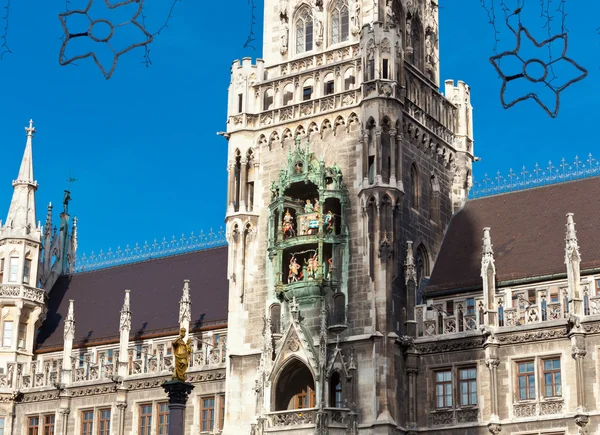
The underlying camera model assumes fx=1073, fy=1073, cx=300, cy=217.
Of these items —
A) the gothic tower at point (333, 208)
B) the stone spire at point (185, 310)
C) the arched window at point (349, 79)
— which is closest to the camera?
the gothic tower at point (333, 208)

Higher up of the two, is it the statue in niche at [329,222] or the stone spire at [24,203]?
the stone spire at [24,203]

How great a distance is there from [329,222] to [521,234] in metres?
8.18

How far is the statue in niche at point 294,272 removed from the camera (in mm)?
41938

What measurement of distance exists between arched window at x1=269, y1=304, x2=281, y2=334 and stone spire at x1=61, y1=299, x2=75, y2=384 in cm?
1313

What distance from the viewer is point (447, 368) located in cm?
4019

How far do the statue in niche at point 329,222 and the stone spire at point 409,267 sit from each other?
119 inches

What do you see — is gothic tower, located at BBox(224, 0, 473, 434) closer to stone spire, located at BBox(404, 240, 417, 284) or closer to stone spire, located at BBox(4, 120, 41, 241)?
stone spire, located at BBox(404, 240, 417, 284)

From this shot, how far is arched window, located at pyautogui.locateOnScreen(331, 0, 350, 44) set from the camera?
4522 centimetres

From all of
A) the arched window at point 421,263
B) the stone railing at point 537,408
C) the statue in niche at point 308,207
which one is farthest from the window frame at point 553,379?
the statue in niche at point 308,207

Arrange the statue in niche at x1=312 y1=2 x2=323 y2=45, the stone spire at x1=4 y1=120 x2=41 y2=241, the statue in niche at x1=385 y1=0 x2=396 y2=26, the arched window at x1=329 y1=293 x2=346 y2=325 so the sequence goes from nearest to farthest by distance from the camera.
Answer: the arched window at x1=329 y1=293 x2=346 y2=325 < the statue in niche at x1=385 y1=0 x2=396 y2=26 < the statue in niche at x1=312 y1=2 x2=323 y2=45 < the stone spire at x1=4 y1=120 x2=41 y2=241

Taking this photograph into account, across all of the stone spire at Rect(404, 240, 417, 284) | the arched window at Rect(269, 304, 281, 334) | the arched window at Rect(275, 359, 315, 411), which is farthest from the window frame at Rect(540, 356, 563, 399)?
the arched window at Rect(269, 304, 281, 334)

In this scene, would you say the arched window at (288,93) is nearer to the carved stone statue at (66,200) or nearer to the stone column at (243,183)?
the stone column at (243,183)

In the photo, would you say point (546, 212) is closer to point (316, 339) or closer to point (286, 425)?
point (316, 339)

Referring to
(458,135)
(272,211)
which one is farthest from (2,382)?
(458,135)
